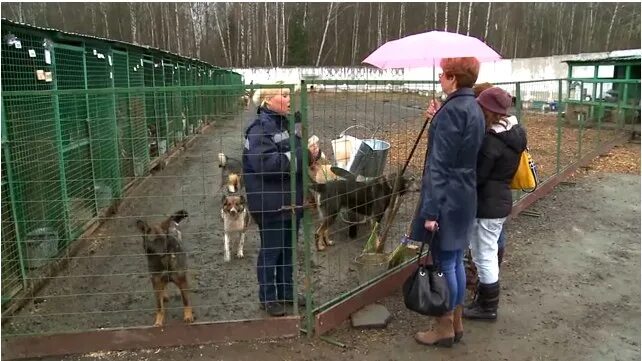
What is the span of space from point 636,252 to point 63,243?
635cm

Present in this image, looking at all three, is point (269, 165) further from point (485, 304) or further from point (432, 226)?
point (485, 304)

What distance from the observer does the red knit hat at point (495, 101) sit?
3.63m

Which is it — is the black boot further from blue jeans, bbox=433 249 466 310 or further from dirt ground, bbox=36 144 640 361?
blue jeans, bbox=433 249 466 310

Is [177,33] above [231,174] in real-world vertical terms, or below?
above

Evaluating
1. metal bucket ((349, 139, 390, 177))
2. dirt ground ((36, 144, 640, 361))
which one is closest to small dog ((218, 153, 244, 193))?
metal bucket ((349, 139, 390, 177))

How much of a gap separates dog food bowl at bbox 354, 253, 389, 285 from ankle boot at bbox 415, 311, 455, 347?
104 cm

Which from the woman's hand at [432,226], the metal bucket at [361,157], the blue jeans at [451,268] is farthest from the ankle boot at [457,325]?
the metal bucket at [361,157]

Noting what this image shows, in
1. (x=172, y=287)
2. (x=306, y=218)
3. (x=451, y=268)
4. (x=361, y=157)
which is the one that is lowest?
(x=172, y=287)

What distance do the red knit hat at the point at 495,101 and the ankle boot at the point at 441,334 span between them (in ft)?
4.96

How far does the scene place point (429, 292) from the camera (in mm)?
3391

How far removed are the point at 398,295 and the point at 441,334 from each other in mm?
939

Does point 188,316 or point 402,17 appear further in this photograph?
point 402,17

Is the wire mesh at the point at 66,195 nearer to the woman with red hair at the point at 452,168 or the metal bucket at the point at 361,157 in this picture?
the metal bucket at the point at 361,157

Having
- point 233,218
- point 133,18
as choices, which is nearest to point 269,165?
point 233,218
